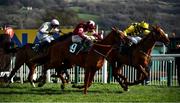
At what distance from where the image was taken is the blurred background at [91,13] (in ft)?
186

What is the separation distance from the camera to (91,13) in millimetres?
67000

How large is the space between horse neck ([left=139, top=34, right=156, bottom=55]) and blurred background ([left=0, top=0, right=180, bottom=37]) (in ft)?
121

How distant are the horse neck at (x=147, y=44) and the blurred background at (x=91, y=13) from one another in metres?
37.0

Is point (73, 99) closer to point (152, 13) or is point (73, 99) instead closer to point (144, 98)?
point (144, 98)

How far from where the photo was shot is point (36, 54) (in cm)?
1806

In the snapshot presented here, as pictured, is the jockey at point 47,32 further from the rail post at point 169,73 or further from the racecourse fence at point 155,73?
the rail post at point 169,73

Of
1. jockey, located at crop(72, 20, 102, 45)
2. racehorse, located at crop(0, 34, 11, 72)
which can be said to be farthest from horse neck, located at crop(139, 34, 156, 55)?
racehorse, located at crop(0, 34, 11, 72)

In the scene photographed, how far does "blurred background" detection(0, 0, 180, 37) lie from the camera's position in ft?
186

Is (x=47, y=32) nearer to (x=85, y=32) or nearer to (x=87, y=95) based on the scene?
(x=85, y=32)

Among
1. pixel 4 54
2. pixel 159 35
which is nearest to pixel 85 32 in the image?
pixel 159 35

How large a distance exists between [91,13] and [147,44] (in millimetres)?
50836

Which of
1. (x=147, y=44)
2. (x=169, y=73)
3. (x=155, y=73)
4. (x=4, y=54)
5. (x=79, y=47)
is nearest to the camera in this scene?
(x=79, y=47)

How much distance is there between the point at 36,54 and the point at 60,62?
5.48 feet

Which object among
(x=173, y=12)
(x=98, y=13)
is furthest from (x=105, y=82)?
(x=98, y=13)
